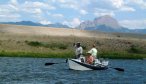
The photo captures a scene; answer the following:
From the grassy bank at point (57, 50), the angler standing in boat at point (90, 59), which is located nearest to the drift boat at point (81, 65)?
the angler standing in boat at point (90, 59)

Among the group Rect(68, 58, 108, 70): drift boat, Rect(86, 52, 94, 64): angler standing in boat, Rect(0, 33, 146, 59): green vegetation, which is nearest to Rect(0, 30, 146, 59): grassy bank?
Rect(0, 33, 146, 59): green vegetation

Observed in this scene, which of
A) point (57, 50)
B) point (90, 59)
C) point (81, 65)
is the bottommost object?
point (57, 50)

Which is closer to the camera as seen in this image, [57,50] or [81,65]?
[81,65]

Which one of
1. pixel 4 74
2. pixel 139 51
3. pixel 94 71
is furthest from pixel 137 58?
pixel 4 74

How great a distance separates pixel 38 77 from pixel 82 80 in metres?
4.03

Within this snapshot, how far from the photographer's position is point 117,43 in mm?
111625

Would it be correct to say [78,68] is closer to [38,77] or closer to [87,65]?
[87,65]

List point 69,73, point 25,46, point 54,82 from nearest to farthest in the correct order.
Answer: point 54,82
point 69,73
point 25,46

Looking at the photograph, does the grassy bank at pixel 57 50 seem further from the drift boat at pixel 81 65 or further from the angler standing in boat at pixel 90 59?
the angler standing in boat at pixel 90 59

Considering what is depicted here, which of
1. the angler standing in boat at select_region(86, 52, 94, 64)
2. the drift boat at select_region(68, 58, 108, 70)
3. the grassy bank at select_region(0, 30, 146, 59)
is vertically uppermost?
the angler standing in boat at select_region(86, 52, 94, 64)

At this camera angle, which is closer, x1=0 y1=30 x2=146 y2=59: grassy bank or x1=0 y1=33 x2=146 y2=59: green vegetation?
x1=0 y1=30 x2=146 y2=59: grassy bank

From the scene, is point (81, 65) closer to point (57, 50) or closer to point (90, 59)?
point (90, 59)

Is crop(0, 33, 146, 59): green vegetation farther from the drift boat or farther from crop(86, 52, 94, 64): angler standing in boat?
crop(86, 52, 94, 64): angler standing in boat

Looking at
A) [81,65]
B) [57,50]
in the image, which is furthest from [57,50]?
[81,65]
